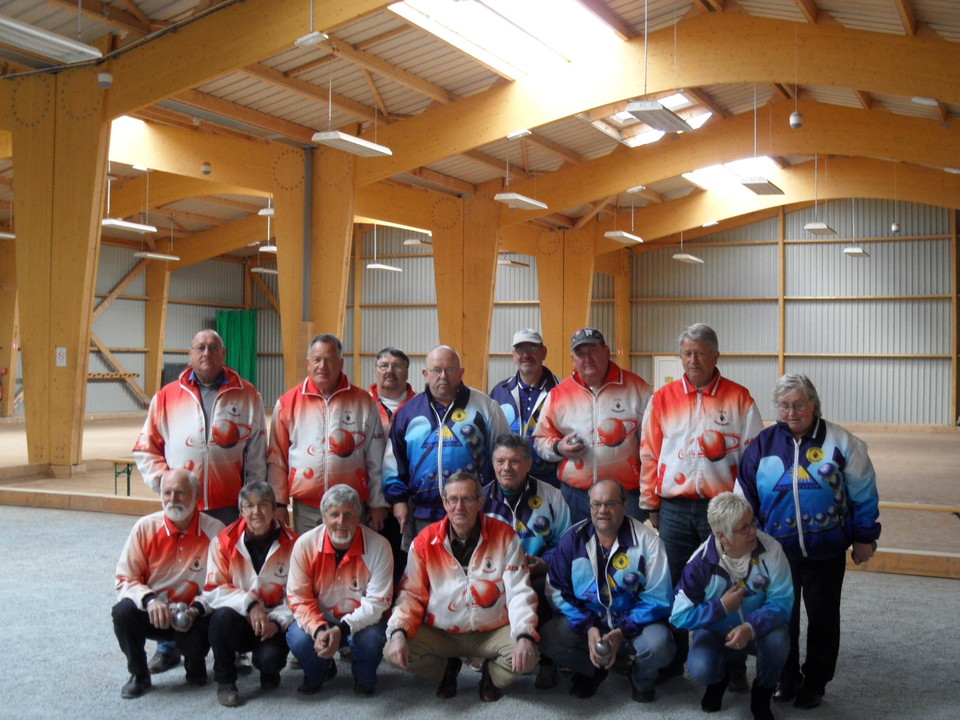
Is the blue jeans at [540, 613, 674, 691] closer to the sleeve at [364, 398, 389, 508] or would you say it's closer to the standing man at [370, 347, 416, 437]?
the sleeve at [364, 398, 389, 508]

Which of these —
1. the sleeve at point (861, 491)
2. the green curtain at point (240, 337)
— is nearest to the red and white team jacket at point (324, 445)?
the sleeve at point (861, 491)

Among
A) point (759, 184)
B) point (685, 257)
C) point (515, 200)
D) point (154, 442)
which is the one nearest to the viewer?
point (154, 442)


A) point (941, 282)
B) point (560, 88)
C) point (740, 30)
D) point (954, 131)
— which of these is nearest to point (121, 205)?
point (560, 88)

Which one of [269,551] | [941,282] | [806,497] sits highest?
[941,282]

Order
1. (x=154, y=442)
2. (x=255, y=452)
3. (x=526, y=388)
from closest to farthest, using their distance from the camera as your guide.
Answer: (x=154, y=442), (x=255, y=452), (x=526, y=388)

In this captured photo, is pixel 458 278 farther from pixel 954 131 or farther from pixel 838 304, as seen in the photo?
pixel 838 304

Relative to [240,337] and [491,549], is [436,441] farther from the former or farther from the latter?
[240,337]

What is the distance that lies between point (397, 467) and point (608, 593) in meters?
1.30

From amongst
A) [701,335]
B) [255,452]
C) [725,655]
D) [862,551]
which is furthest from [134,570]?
[862,551]

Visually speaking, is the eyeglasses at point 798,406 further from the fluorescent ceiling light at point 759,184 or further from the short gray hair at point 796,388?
the fluorescent ceiling light at point 759,184

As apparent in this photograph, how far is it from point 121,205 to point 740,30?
523 inches

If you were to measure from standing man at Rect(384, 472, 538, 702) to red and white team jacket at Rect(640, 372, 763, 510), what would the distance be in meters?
0.89

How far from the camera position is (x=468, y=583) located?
4262 millimetres

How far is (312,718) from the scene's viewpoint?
12.9 ft
